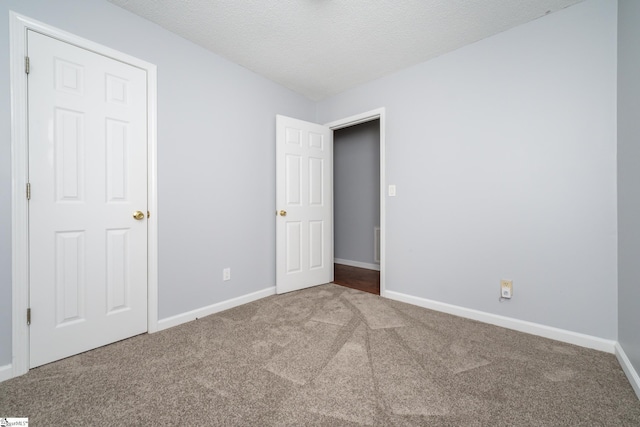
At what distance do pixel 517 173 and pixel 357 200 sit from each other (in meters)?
2.68

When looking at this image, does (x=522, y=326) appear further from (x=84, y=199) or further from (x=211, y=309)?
(x=84, y=199)

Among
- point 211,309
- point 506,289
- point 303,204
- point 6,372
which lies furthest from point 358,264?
point 6,372

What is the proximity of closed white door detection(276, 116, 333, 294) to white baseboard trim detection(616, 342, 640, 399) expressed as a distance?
8.46 feet

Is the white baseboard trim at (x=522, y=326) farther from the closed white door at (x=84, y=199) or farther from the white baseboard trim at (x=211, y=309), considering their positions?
the closed white door at (x=84, y=199)

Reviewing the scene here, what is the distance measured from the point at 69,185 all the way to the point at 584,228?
363 cm

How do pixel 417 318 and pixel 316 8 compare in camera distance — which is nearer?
pixel 316 8

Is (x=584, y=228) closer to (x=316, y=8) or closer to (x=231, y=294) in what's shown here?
(x=316, y=8)

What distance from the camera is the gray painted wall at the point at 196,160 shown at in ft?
5.36

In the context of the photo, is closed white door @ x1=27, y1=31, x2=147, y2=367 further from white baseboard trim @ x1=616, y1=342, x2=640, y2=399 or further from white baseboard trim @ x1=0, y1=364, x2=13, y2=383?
white baseboard trim @ x1=616, y1=342, x2=640, y2=399

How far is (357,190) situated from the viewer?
182 inches

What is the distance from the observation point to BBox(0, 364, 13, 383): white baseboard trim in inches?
58.2

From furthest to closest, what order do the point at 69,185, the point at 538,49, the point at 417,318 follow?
the point at 417,318, the point at 538,49, the point at 69,185

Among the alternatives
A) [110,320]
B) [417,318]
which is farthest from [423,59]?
[110,320]

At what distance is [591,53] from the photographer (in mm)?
1843
